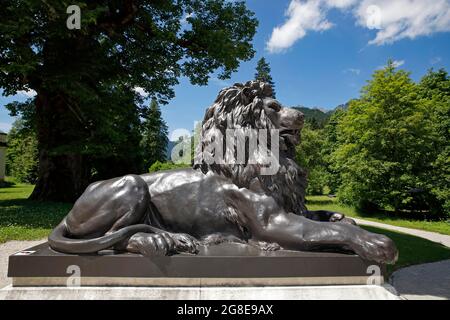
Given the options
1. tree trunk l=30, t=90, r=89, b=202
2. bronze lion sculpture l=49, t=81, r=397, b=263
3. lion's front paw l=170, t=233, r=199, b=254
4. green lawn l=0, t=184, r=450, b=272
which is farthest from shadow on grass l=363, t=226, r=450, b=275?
tree trunk l=30, t=90, r=89, b=202

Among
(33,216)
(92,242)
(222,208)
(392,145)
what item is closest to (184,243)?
(222,208)

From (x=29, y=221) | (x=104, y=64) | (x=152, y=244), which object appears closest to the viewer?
(x=152, y=244)

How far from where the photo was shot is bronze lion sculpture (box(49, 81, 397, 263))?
2.81 meters

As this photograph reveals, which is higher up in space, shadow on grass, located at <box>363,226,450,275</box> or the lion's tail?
the lion's tail

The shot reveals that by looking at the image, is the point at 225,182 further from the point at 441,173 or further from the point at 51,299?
the point at 441,173

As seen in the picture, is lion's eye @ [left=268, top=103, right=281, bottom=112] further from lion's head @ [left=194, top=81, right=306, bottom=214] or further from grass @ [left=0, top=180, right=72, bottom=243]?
grass @ [left=0, top=180, right=72, bottom=243]

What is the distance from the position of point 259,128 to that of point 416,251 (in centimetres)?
634

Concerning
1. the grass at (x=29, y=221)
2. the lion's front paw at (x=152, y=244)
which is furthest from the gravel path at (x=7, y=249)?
the lion's front paw at (x=152, y=244)

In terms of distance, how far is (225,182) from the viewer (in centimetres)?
333

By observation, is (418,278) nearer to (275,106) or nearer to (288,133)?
(288,133)

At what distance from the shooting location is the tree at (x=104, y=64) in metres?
12.0

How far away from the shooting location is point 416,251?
753 cm

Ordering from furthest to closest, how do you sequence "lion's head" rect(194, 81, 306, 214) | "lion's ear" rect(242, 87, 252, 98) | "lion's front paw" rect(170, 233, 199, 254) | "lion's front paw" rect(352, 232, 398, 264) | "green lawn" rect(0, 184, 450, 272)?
1. "green lawn" rect(0, 184, 450, 272)
2. "lion's ear" rect(242, 87, 252, 98)
3. "lion's head" rect(194, 81, 306, 214)
4. "lion's front paw" rect(170, 233, 199, 254)
5. "lion's front paw" rect(352, 232, 398, 264)

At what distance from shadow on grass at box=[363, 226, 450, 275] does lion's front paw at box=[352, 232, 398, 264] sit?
3.60 meters
